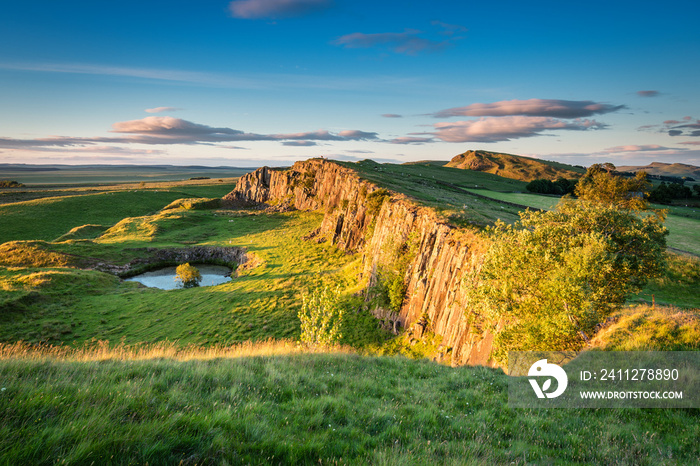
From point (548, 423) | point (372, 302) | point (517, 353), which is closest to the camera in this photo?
point (548, 423)

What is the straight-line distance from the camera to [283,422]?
7945 millimetres

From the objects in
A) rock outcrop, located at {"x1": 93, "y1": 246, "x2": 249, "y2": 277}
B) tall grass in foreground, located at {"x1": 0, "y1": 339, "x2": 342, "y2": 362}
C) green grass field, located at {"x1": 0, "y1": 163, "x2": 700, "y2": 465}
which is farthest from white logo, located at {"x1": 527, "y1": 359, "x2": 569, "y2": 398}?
rock outcrop, located at {"x1": 93, "y1": 246, "x2": 249, "y2": 277}

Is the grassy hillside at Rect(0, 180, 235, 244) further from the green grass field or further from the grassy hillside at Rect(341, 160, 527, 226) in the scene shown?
the green grass field

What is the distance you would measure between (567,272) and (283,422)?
1395 cm

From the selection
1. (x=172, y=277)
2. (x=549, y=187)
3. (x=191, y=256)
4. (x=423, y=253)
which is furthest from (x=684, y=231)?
(x=191, y=256)

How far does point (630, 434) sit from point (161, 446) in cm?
1256

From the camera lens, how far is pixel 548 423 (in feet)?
31.8

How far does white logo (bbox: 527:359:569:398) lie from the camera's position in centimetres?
1193

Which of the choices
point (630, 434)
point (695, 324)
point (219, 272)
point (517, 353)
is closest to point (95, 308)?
point (219, 272)

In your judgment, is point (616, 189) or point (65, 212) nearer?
point (616, 189)

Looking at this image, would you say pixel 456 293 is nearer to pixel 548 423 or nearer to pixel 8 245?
pixel 548 423

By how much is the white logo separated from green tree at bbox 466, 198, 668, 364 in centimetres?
175

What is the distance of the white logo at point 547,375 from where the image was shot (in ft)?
39.1

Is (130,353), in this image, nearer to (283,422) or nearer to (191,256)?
(283,422)
